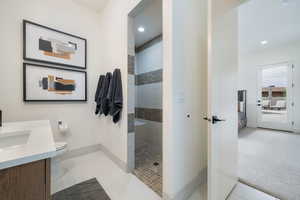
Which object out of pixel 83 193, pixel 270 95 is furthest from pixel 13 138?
pixel 270 95

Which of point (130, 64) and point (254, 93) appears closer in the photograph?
point (130, 64)

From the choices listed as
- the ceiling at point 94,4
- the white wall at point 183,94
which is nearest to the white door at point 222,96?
the white wall at point 183,94

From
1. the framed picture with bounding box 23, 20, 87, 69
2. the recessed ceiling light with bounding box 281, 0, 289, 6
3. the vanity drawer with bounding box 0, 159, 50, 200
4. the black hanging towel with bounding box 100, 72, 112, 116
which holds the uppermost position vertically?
the recessed ceiling light with bounding box 281, 0, 289, 6

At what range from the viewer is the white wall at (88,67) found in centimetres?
167

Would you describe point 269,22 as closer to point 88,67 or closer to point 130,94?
point 130,94

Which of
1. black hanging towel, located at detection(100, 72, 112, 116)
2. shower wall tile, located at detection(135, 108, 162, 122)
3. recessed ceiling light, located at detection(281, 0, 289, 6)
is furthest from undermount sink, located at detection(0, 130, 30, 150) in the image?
recessed ceiling light, located at detection(281, 0, 289, 6)

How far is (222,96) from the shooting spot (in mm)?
1282

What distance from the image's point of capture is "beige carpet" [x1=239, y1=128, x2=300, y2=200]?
1.49 m

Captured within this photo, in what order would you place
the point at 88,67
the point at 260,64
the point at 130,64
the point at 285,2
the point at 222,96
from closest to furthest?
the point at 222,96
the point at 130,64
the point at 285,2
the point at 88,67
the point at 260,64

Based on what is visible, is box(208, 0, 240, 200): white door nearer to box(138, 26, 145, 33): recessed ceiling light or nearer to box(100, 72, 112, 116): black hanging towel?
box(100, 72, 112, 116): black hanging towel

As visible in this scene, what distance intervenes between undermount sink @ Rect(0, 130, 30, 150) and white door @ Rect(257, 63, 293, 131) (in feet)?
20.4

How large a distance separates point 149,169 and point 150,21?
2674 mm

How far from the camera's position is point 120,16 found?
76.5 inches

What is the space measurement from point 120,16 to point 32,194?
2223 millimetres
